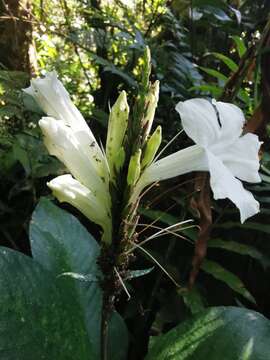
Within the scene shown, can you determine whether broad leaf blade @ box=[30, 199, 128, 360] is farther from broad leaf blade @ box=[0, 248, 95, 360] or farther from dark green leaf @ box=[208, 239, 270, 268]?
dark green leaf @ box=[208, 239, 270, 268]

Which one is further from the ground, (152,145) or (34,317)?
(152,145)

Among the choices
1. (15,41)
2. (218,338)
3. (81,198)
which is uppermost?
(81,198)

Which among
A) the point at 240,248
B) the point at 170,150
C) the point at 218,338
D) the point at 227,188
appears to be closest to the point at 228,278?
the point at 240,248

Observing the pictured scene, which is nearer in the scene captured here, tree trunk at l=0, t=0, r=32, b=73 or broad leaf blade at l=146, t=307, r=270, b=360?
broad leaf blade at l=146, t=307, r=270, b=360

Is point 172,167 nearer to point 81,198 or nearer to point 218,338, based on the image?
point 81,198

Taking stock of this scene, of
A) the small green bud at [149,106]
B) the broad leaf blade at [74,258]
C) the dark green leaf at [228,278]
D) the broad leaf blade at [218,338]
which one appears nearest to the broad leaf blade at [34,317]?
the broad leaf blade at [74,258]

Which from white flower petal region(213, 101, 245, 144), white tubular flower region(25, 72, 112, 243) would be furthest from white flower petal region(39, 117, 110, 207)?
white flower petal region(213, 101, 245, 144)
